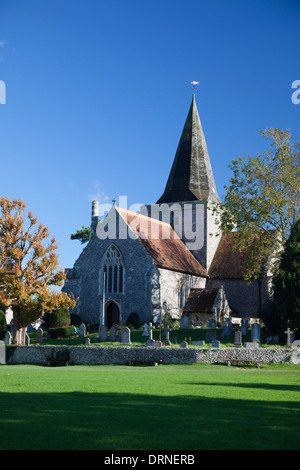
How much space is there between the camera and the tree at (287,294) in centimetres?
2661

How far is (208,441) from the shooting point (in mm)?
6055

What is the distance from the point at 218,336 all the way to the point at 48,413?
2231cm

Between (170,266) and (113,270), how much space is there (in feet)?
14.3

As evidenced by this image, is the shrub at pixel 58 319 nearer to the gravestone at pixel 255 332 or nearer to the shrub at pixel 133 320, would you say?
the shrub at pixel 133 320

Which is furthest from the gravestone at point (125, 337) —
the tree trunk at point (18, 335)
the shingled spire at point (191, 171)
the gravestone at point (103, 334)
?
the shingled spire at point (191, 171)

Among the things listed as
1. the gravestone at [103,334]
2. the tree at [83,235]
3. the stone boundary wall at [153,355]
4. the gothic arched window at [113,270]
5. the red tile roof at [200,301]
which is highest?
the tree at [83,235]

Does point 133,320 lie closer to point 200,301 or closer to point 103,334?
point 200,301

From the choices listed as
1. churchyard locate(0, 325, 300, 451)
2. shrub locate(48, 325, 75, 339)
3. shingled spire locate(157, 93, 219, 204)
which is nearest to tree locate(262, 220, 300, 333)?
churchyard locate(0, 325, 300, 451)

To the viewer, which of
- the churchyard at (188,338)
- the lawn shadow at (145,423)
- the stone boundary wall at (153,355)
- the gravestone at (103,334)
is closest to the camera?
→ the lawn shadow at (145,423)

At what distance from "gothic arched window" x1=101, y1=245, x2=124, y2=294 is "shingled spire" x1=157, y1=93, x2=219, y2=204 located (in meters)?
9.45

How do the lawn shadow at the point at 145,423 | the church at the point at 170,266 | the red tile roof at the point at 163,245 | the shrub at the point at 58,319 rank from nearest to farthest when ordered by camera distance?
the lawn shadow at the point at 145,423
the shrub at the point at 58,319
the church at the point at 170,266
the red tile roof at the point at 163,245

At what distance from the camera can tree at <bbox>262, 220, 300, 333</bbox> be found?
2661 centimetres

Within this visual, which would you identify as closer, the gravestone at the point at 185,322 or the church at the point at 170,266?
the gravestone at the point at 185,322
